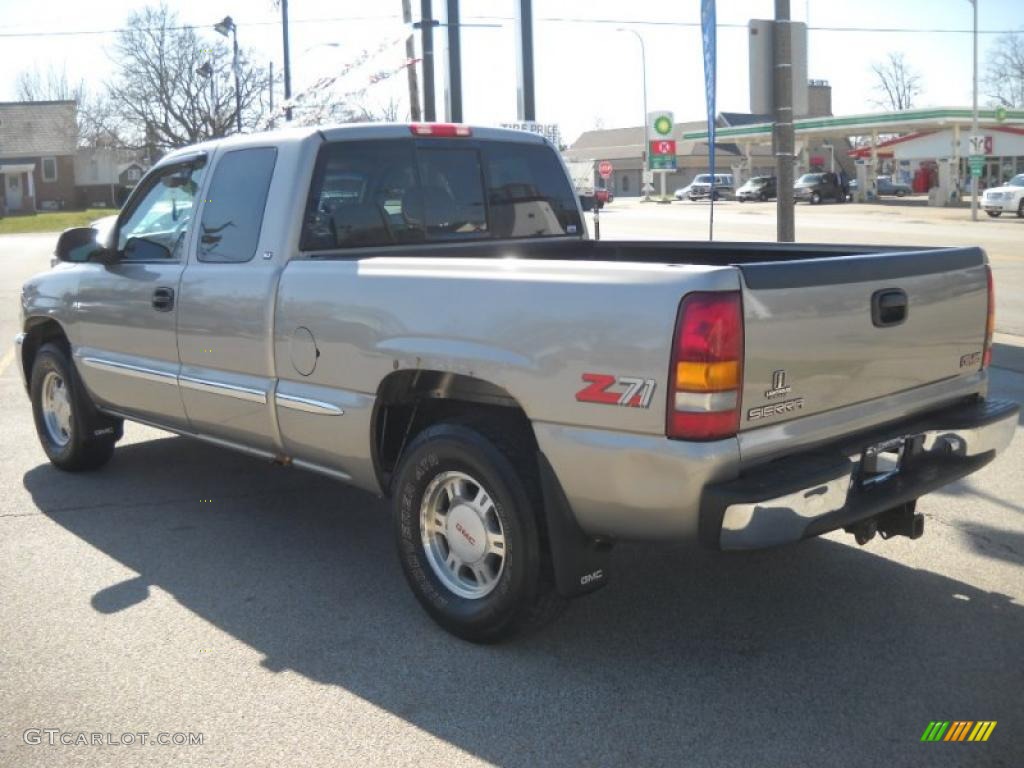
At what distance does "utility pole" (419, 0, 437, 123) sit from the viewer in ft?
68.4

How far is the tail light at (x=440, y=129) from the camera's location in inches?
213

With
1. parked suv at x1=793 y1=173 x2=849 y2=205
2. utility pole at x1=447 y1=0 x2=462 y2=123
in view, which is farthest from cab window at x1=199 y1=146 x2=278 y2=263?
parked suv at x1=793 y1=173 x2=849 y2=205

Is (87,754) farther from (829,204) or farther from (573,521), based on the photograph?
(829,204)

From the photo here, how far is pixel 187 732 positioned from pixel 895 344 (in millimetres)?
2812

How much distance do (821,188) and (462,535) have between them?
5660cm

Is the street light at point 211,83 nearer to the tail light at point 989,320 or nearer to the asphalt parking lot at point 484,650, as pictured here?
the asphalt parking lot at point 484,650

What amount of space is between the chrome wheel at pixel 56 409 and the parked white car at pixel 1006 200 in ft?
124

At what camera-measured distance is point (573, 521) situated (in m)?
3.80

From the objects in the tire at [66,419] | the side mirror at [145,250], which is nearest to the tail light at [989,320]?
the side mirror at [145,250]

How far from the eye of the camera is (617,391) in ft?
11.6

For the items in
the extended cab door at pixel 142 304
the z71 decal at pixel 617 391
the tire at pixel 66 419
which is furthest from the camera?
the tire at pixel 66 419

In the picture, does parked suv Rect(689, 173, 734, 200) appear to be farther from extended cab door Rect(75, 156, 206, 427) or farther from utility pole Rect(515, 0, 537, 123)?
extended cab door Rect(75, 156, 206, 427)

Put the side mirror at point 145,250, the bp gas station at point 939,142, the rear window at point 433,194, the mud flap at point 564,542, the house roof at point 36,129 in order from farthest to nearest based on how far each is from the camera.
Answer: the house roof at point 36,129 < the bp gas station at point 939,142 < the side mirror at point 145,250 < the rear window at point 433,194 < the mud flap at point 564,542

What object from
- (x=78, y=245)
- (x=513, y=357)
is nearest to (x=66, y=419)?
(x=78, y=245)
